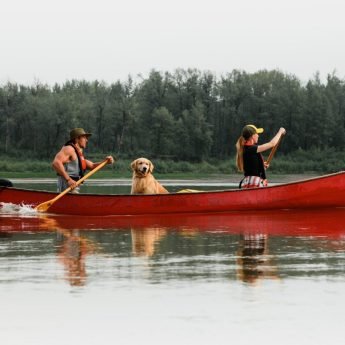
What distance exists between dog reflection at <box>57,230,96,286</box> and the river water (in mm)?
12

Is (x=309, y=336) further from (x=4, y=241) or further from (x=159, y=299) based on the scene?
(x=4, y=241)

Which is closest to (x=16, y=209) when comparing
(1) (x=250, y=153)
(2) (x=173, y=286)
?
(1) (x=250, y=153)

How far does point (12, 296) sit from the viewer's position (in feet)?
29.1

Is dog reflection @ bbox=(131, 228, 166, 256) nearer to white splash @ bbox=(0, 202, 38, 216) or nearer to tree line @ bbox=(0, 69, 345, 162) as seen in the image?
white splash @ bbox=(0, 202, 38, 216)

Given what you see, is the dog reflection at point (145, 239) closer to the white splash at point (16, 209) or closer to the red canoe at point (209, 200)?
the red canoe at point (209, 200)

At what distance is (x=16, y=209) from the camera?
1991 cm

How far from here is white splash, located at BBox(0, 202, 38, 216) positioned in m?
19.7

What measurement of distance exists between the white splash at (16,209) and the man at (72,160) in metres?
0.95

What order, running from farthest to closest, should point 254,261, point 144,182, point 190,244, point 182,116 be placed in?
point 182,116
point 144,182
point 190,244
point 254,261

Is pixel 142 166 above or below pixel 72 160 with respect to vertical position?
below

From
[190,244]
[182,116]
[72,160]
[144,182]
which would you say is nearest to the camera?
[190,244]

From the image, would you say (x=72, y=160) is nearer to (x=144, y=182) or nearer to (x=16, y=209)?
(x=144, y=182)

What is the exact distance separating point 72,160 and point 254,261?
8196 millimetres

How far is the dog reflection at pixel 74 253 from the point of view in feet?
33.0
